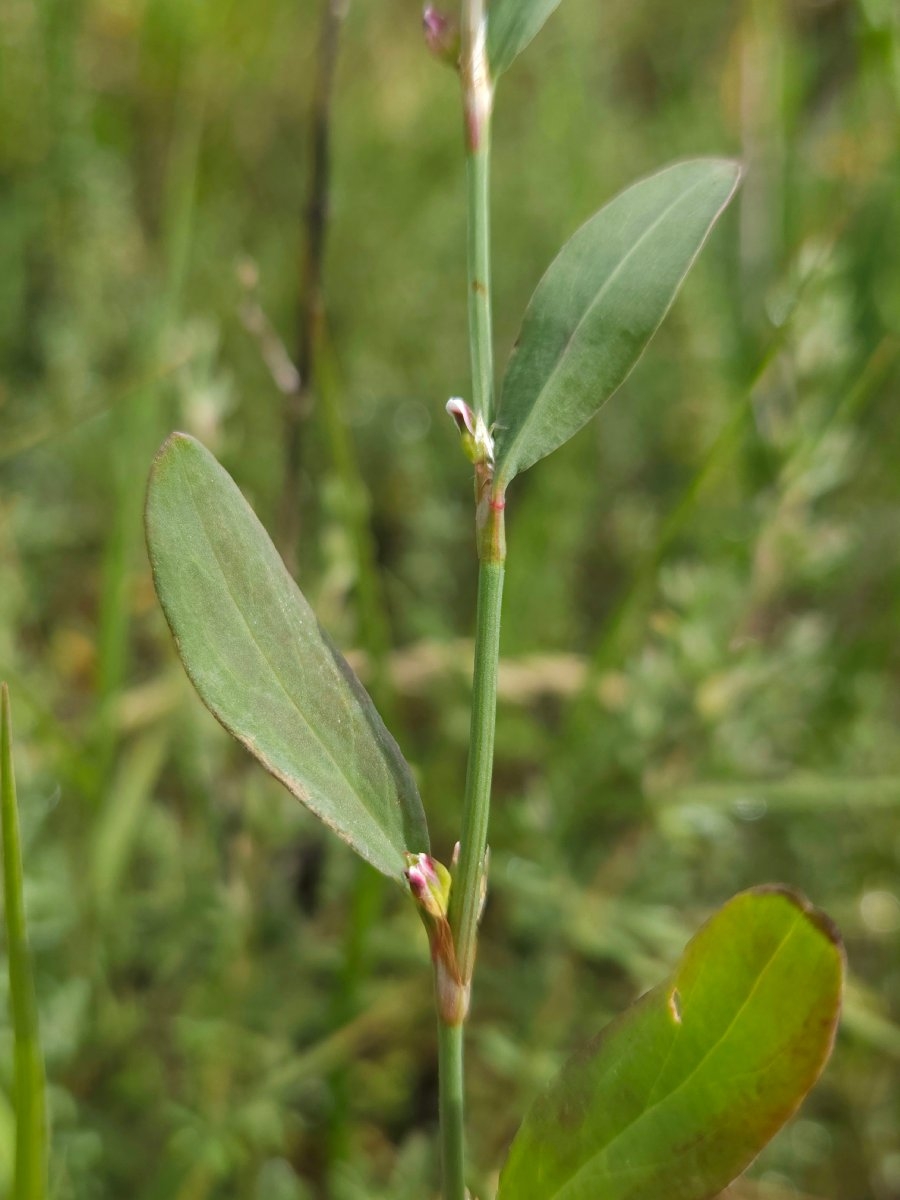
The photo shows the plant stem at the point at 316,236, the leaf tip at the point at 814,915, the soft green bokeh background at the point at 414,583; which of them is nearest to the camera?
the leaf tip at the point at 814,915

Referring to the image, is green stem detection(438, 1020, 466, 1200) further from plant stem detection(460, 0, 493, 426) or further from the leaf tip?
plant stem detection(460, 0, 493, 426)

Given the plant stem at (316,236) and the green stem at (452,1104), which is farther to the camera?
the plant stem at (316,236)

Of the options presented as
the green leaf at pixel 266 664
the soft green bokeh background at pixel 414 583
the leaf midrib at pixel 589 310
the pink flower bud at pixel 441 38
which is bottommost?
the soft green bokeh background at pixel 414 583

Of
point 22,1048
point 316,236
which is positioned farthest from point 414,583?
point 22,1048

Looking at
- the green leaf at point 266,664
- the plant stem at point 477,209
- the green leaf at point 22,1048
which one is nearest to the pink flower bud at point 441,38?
the plant stem at point 477,209

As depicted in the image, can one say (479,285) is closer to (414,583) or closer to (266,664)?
(266,664)

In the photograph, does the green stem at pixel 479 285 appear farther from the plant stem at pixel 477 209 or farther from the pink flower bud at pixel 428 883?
the pink flower bud at pixel 428 883

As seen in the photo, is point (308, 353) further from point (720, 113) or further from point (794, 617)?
point (720, 113)
